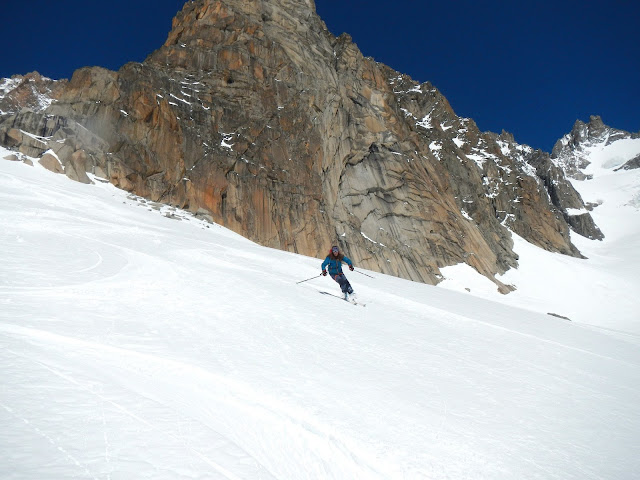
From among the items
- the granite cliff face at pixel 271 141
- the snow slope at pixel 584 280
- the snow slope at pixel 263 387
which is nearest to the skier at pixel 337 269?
the snow slope at pixel 263 387

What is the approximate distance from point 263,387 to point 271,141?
34614mm

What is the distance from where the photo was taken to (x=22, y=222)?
35.1 feet

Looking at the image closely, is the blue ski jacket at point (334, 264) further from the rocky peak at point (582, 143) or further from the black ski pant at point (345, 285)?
the rocky peak at point (582, 143)

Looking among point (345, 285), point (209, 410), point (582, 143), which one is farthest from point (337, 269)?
point (582, 143)

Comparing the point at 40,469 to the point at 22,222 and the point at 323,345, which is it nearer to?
the point at 323,345

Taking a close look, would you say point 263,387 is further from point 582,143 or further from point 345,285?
point 582,143

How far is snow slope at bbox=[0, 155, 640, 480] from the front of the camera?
2.92 meters

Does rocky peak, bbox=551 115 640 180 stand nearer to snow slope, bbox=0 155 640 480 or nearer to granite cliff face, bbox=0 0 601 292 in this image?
granite cliff face, bbox=0 0 601 292

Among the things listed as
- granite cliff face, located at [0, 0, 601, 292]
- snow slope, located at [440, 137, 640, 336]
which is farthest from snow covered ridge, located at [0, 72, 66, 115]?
snow slope, located at [440, 137, 640, 336]

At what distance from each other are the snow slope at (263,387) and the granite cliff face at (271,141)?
810 inches

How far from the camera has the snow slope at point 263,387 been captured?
2924mm

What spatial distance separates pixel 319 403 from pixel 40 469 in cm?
236

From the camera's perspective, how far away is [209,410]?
3.54 m

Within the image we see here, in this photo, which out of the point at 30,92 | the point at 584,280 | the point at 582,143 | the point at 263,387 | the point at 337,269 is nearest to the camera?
the point at 263,387
